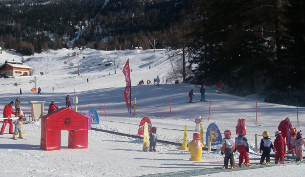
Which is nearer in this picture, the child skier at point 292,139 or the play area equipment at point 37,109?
the child skier at point 292,139

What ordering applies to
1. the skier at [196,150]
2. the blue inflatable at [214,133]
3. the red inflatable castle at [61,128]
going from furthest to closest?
the blue inflatable at [214,133] < the red inflatable castle at [61,128] < the skier at [196,150]

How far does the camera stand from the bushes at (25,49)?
142875 millimetres

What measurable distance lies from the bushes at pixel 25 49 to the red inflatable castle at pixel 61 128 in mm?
142154

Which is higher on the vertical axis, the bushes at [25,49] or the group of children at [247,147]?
the bushes at [25,49]

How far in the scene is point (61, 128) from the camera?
10.7m

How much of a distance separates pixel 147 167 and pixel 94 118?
10305 millimetres

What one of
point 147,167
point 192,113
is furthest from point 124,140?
point 192,113

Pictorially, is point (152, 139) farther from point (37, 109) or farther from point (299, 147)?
point (37, 109)

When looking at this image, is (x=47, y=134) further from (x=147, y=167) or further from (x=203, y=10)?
(x=203, y=10)

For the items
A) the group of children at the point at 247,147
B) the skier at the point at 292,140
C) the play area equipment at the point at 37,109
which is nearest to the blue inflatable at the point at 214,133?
the group of children at the point at 247,147

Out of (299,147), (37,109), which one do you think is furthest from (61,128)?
(37,109)

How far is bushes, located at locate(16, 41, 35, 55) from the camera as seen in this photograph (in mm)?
142875

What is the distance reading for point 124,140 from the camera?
1362 centimetres

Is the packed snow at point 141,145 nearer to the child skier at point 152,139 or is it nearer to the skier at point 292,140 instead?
the child skier at point 152,139
